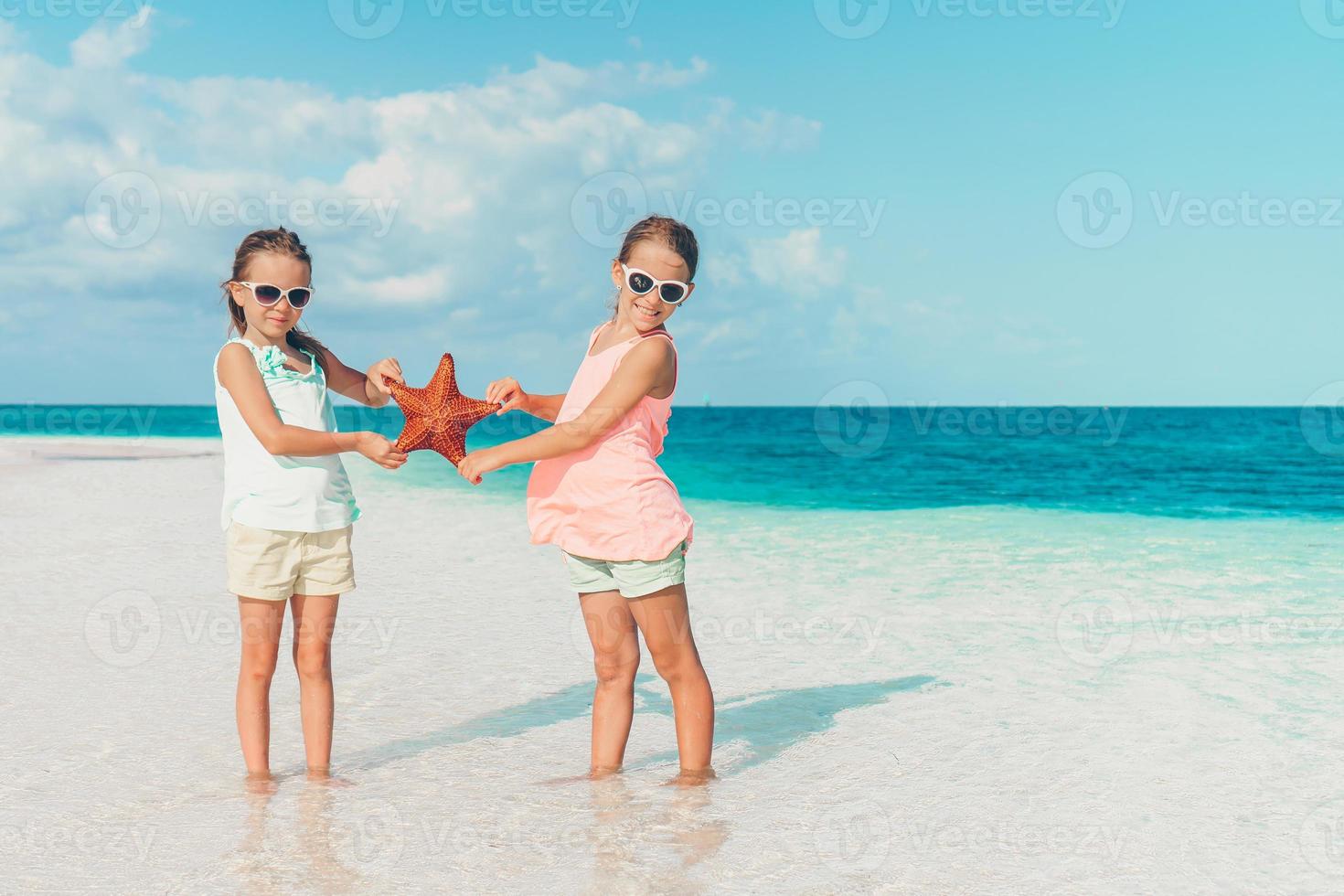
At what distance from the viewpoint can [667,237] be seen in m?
3.27

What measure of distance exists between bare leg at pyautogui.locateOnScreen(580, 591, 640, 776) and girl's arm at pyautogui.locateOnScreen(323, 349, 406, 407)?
1.01m

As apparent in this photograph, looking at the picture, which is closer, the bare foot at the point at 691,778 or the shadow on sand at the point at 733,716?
the bare foot at the point at 691,778

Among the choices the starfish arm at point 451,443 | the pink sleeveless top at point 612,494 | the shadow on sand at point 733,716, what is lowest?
the shadow on sand at point 733,716

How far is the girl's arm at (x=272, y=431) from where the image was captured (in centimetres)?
309

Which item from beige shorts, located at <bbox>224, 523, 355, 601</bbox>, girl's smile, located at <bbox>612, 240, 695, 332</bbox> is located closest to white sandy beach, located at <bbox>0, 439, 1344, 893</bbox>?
beige shorts, located at <bbox>224, 523, 355, 601</bbox>

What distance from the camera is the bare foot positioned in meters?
3.42

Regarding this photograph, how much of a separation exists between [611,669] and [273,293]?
1.68 meters

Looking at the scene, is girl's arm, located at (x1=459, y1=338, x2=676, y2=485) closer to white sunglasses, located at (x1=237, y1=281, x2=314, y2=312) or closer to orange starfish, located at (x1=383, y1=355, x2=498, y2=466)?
orange starfish, located at (x1=383, y1=355, x2=498, y2=466)

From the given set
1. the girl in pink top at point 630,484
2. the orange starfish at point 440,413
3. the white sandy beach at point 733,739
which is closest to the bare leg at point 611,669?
the girl in pink top at point 630,484

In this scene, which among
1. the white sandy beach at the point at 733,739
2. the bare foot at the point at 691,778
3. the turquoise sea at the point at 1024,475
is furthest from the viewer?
the turquoise sea at the point at 1024,475

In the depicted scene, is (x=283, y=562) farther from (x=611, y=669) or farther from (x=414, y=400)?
(x=611, y=669)

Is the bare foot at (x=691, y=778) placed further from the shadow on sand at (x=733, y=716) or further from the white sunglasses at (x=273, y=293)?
the white sunglasses at (x=273, y=293)

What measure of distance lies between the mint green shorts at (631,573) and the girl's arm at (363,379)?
0.89m

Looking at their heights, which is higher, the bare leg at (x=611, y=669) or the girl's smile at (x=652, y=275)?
the girl's smile at (x=652, y=275)
